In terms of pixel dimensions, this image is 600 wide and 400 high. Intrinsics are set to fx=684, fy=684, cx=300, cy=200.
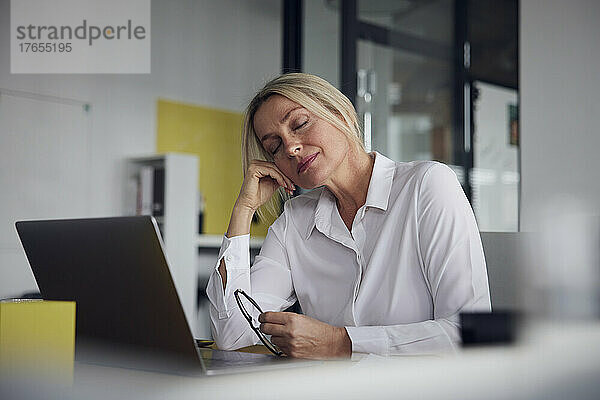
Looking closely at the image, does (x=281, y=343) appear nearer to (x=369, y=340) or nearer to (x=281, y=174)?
(x=369, y=340)

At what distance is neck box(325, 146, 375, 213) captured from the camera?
1.51 meters

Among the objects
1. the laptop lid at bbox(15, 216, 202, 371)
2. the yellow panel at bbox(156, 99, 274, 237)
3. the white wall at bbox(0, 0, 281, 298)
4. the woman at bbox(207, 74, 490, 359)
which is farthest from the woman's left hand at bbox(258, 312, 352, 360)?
the yellow panel at bbox(156, 99, 274, 237)

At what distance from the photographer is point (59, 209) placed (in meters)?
3.93

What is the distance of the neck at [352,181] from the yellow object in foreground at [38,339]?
0.94 meters

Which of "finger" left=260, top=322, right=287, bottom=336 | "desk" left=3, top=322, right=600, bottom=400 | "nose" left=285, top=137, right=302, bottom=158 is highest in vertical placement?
"nose" left=285, top=137, right=302, bottom=158

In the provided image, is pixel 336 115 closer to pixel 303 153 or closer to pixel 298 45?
pixel 303 153

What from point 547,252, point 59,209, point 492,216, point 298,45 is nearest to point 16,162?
point 59,209

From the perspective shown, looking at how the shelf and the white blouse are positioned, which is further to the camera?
the shelf

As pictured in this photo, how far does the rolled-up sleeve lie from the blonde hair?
0.18 meters

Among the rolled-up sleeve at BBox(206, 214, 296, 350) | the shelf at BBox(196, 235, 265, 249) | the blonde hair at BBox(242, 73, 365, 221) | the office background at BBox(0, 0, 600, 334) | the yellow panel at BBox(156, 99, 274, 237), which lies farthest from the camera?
the yellow panel at BBox(156, 99, 274, 237)

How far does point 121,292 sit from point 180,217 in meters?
3.19

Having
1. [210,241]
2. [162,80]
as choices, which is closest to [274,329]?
[210,241]

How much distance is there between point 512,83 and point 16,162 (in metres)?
2.68

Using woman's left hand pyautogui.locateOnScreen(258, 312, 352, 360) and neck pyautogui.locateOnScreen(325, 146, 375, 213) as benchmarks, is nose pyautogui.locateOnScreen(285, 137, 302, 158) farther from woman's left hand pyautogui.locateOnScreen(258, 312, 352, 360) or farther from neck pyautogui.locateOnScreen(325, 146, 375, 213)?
woman's left hand pyautogui.locateOnScreen(258, 312, 352, 360)
